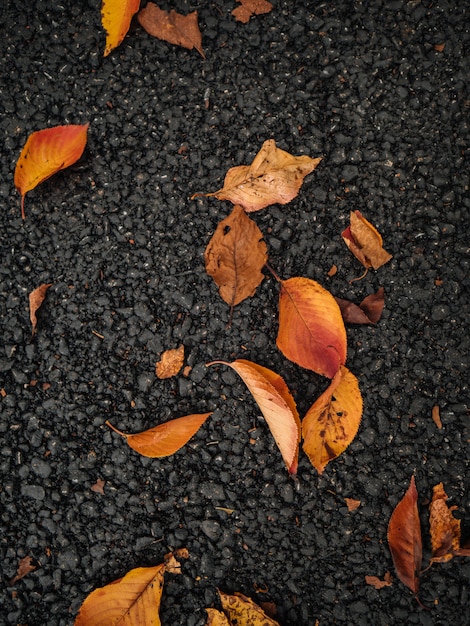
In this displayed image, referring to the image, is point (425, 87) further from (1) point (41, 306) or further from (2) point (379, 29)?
(1) point (41, 306)

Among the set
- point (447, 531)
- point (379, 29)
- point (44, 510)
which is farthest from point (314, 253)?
point (44, 510)

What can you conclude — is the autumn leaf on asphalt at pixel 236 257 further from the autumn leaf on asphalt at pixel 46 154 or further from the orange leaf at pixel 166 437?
the autumn leaf on asphalt at pixel 46 154

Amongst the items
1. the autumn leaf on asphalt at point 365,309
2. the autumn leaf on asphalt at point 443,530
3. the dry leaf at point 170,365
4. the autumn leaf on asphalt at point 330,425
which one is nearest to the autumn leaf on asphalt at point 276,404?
the autumn leaf on asphalt at point 330,425

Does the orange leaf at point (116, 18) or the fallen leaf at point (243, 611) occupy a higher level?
the orange leaf at point (116, 18)

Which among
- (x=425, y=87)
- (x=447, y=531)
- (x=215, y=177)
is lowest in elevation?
(x=447, y=531)

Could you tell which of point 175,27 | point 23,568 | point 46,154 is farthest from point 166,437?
point 175,27

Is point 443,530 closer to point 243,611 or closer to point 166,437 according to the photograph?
point 243,611
